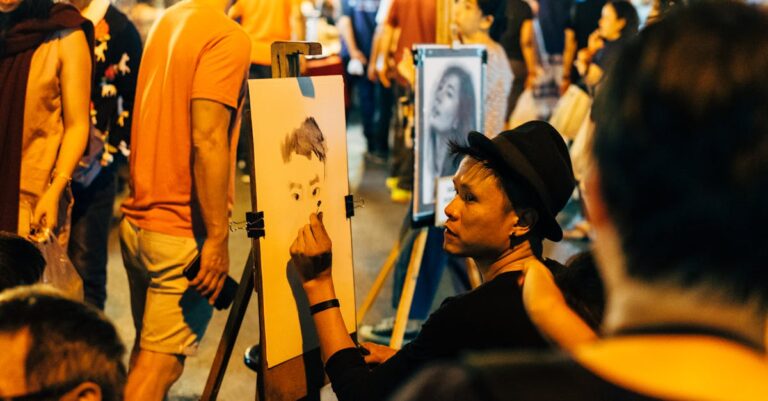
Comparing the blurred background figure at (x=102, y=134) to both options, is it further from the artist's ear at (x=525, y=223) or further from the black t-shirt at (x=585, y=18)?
the black t-shirt at (x=585, y=18)

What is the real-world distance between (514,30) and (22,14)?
17.4 feet

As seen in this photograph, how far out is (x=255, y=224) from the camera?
2.54 meters

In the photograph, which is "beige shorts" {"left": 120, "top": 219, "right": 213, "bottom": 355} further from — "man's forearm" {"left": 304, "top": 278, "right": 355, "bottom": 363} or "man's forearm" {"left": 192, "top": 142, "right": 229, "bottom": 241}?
"man's forearm" {"left": 304, "top": 278, "right": 355, "bottom": 363}

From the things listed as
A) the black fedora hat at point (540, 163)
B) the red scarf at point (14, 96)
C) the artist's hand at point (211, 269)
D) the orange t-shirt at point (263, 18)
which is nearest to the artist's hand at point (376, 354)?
the black fedora hat at point (540, 163)

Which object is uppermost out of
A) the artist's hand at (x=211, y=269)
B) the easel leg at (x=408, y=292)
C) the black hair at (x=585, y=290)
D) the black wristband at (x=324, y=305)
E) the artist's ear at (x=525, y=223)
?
the black hair at (x=585, y=290)

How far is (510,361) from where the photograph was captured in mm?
925

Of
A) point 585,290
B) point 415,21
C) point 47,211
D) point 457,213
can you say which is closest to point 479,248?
point 457,213

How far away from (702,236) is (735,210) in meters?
0.04

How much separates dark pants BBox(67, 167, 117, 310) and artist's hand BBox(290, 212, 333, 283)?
1.53m

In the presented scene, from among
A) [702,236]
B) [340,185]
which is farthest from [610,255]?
[340,185]

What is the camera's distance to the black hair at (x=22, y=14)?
2949mm

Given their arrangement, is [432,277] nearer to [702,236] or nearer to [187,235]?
[187,235]

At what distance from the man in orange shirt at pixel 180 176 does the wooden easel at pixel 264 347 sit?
231 mm

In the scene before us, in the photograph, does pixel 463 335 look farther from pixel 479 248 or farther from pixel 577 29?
pixel 577 29
